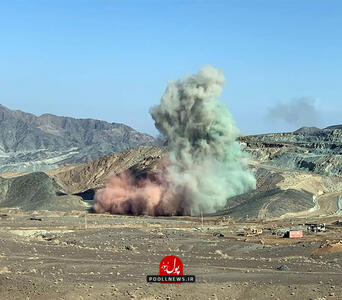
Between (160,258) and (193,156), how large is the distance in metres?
70.6

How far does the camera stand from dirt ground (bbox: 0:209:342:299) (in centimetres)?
4916

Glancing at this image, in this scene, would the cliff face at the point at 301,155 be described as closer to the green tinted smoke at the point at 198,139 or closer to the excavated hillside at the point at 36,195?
the green tinted smoke at the point at 198,139

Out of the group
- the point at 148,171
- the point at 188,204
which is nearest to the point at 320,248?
the point at 188,204

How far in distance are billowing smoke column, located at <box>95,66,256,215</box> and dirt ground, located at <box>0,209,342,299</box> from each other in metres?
14.7

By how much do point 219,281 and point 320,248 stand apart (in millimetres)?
27540

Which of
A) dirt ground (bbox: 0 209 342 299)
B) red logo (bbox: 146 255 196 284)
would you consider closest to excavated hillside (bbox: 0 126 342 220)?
dirt ground (bbox: 0 209 342 299)

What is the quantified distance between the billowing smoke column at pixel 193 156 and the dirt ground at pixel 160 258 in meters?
14.7

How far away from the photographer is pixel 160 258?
7162 cm

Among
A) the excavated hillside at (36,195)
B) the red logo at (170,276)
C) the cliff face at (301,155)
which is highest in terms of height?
the cliff face at (301,155)

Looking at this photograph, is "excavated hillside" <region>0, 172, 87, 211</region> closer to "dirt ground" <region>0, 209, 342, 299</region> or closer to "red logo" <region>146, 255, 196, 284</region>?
"dirt ground" <region>0, 209, 342, 299</region>

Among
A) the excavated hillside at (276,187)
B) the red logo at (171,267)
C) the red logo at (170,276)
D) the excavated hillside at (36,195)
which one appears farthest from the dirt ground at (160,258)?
the excavated hillside at (36,195)

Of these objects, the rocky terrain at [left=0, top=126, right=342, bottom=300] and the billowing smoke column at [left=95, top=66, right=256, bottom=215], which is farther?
the billowing smoke column at [left=95, top=66, right=256, bottom=215]

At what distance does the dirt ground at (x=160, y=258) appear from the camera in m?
49.2

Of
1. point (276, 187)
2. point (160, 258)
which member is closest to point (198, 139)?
point (276, 187)
